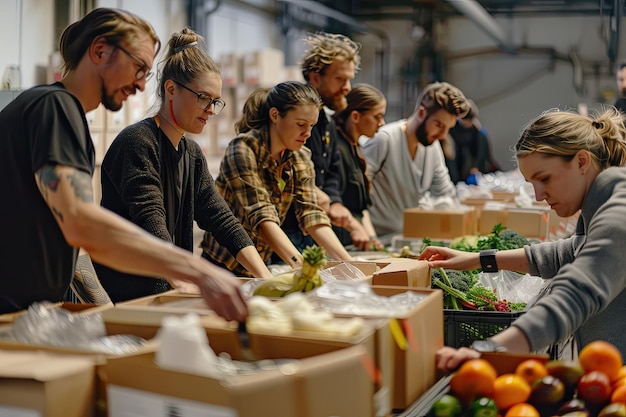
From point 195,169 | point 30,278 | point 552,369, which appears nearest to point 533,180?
point 552,369

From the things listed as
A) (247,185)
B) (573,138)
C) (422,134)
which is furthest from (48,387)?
(422,134)

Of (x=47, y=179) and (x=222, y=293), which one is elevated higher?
(x=47, y=179)

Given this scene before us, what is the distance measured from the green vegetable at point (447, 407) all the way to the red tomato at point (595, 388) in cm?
24

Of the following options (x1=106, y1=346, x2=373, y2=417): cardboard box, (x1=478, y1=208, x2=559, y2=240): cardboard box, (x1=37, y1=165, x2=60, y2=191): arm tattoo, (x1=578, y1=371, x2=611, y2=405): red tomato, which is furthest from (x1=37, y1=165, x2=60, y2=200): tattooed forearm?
(x1=478, y1=208, x2=559, y2=240): cardboard box

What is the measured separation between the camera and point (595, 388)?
1533 mm

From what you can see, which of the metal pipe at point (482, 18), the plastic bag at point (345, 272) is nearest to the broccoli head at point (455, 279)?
the plastic bag at point (345, 272)

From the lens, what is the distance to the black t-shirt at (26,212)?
168 cm

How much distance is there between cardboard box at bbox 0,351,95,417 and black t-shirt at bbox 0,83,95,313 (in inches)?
16.0

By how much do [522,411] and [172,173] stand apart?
4.42 ft

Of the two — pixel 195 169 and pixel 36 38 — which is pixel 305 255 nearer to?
pixel 195 169

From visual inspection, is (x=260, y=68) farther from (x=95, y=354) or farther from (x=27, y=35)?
(x=95, y=354)

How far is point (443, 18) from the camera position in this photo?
13.2 metres

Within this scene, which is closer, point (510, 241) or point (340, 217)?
point (510, 241)

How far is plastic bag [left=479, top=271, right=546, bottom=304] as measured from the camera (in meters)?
2.68
